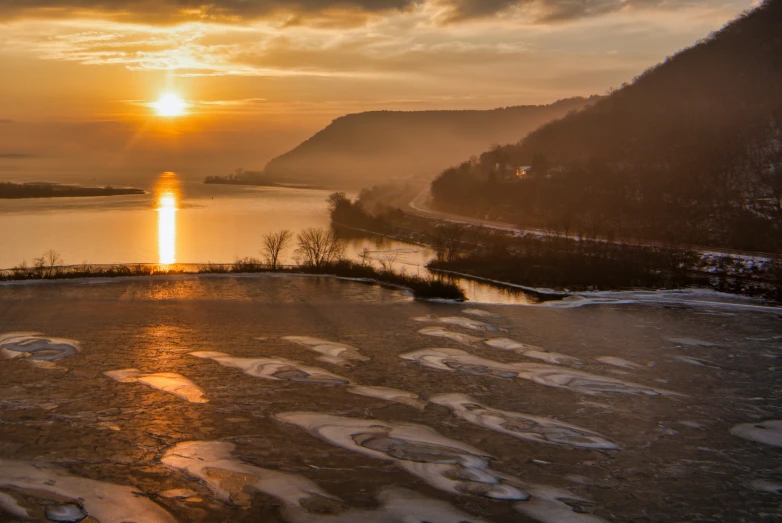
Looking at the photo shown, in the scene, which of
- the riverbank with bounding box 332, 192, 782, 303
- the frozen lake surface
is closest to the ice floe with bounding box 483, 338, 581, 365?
the frozen lake surface

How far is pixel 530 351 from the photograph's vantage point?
21922mm

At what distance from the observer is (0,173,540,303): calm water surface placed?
61.9m

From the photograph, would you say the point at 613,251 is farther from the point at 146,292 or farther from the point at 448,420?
the point at 448,420

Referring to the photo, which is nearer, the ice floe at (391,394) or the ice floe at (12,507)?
the ice floe at (12,507)

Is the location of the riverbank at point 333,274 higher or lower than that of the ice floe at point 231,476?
higher

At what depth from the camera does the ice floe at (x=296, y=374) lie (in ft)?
55.7

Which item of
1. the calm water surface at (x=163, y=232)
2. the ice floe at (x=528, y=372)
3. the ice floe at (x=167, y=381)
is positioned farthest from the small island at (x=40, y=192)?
the ice floe at (x=528, y=372)

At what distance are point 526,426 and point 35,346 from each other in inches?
589

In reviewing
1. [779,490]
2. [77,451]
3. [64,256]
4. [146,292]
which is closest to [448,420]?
[779,490]

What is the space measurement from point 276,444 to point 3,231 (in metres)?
80.7

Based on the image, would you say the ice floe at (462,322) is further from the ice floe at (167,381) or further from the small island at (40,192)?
the small island at (40,192)

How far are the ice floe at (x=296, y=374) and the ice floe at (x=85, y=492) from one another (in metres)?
6.71

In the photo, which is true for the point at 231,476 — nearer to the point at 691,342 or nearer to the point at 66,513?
the point at 66,513

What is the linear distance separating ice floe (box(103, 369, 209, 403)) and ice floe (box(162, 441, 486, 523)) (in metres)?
3.20
